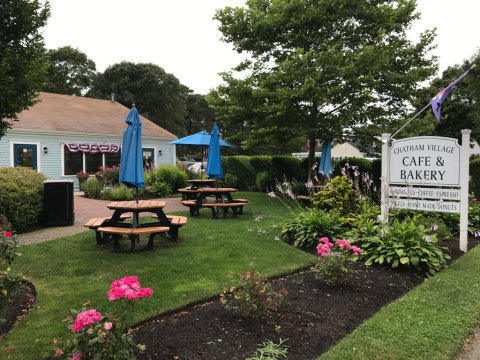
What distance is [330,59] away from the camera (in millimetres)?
11320

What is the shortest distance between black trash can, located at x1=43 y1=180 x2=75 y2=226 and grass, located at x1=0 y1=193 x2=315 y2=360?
4.31 feet

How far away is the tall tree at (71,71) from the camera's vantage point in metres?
34.7

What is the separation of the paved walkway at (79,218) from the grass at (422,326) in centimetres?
586

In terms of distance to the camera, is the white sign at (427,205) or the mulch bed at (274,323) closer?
the mulch bed at (274,323)

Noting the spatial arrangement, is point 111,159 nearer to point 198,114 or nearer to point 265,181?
point 265,181

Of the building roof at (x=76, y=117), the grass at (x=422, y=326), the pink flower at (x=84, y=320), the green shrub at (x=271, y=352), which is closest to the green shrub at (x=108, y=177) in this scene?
the building roof at (x=76, y=117)

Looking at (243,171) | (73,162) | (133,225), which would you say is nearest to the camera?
(133,225)

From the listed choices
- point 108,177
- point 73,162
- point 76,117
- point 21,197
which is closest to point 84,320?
point 21,197

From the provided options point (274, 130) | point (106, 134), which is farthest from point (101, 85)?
point (274, 130)

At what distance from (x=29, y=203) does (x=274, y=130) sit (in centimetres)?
747

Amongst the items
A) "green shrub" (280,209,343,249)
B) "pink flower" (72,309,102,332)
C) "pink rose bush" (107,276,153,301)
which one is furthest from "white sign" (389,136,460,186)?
"pink flower" (72,309,102,332)

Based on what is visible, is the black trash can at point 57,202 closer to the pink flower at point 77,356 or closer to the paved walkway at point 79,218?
the paved walkway at point 79,218

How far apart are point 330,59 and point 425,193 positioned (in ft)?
19.3

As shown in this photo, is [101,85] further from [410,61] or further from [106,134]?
[410,61]
